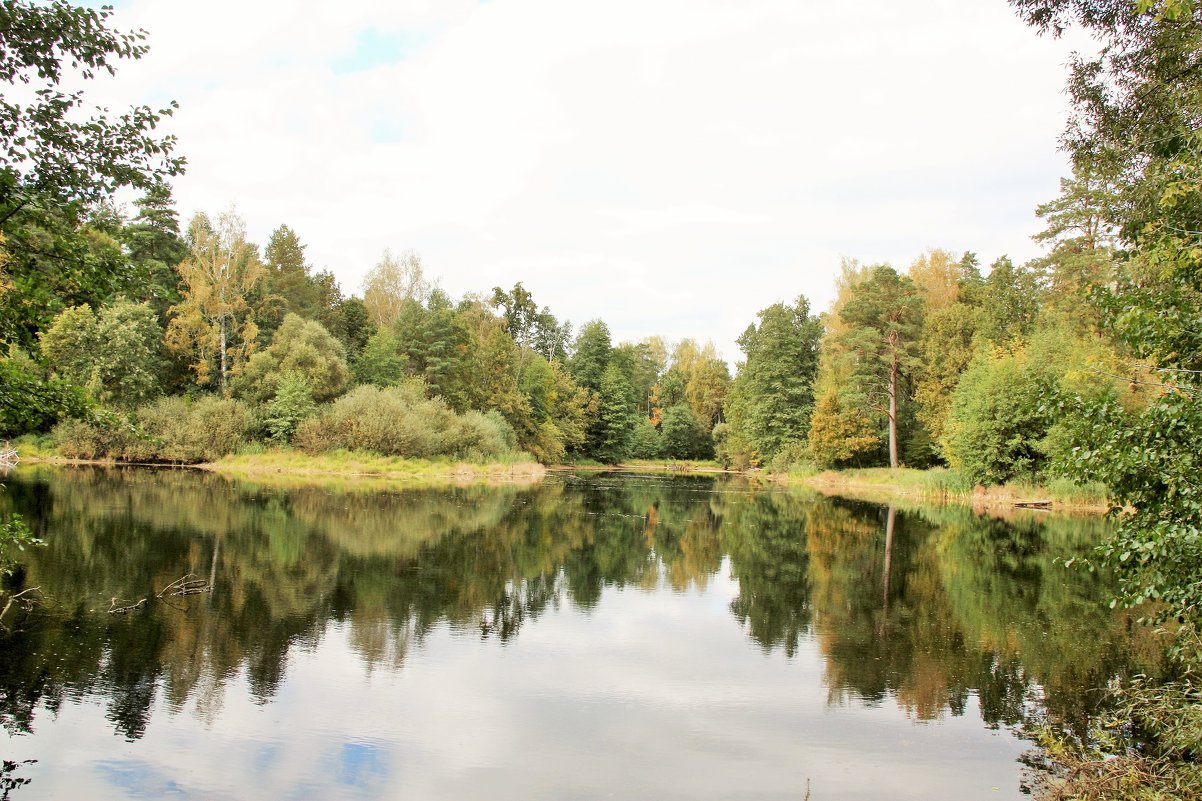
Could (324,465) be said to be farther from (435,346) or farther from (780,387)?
(780,387)

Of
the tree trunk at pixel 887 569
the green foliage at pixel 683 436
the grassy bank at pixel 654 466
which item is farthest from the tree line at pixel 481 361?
the green foliage at pixel 683 436

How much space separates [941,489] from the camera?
3988 cm

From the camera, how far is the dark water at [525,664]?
7395 mm

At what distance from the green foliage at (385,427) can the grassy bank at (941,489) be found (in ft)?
72.9

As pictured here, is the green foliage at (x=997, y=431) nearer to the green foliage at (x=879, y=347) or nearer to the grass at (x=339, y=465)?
the green foliage at (x=879, y=347)

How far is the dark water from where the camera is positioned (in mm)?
7395

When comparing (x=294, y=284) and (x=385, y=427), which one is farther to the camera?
(x=294, y=284)

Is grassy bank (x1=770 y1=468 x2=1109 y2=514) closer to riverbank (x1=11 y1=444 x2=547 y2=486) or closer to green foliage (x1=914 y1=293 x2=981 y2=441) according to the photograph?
green foliage (x1=914 y1=293 x2=981 y2=441)

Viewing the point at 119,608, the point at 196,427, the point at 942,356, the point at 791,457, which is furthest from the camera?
the point at 791,457

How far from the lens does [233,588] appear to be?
45.9 ft

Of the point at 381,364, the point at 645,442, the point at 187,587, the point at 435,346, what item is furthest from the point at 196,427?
the point at 645,442

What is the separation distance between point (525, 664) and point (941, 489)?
34.2 meters

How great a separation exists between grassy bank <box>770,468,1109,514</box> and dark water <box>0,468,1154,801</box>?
1238 centimetres

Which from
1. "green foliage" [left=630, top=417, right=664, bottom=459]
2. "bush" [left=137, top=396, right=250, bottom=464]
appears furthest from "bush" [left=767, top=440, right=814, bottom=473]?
"bush" [left=137, top=396, right=250, bottom=464]
